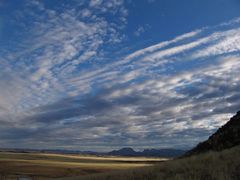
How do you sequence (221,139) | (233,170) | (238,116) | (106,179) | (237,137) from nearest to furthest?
(233,170) < (106,179) < (237,137) < (221,139) < (238,116)

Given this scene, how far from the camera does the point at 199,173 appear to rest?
14.6 metres

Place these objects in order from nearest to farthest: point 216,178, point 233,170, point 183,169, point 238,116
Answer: point 216,178
point 233,170
point 183,169
point 238,116

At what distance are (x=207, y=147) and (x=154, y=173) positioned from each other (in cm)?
1358

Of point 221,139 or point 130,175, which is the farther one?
point 221,139

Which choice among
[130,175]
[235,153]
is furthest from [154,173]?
[235,153]

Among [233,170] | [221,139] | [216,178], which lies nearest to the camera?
[216,178]

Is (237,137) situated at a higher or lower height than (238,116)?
lower

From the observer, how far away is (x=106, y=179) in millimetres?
19578

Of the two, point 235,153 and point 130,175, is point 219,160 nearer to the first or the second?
point 235,153

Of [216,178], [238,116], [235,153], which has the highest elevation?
[238,116]

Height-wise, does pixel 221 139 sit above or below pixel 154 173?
above

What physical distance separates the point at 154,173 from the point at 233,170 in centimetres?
458

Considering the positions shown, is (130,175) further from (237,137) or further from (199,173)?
(237,137)

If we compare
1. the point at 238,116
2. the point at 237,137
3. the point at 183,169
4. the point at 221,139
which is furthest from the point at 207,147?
the point at 183,169
